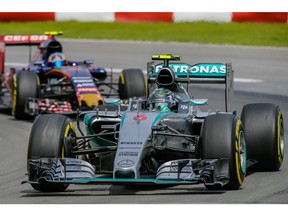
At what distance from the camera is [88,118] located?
1157 centimetres

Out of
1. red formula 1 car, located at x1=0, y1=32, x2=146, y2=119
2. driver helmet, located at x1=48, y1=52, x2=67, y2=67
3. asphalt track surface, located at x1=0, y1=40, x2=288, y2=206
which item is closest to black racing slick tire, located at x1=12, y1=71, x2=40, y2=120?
red formula 1 car, located at x1=0, y1=32, x2=146, y2=119

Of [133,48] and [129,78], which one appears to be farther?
[133,48]

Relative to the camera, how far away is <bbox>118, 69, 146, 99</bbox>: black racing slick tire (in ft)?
58.7

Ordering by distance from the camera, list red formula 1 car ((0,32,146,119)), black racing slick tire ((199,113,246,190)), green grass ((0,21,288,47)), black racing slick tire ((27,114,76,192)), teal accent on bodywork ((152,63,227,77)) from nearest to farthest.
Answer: black racing slick tire ((199,113,246,190)) < black racing slick tire ((27,114,76,192)) < teal accent on bodywork ((152,63,227,77)) < red formula 1 car ((0,32,146,119)) < green grass ((0,21,288,47))

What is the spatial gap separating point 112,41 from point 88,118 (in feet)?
61.6

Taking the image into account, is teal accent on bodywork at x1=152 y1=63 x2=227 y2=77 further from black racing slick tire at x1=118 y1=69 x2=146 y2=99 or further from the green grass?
the green grass

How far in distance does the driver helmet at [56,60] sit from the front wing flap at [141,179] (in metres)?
8.53

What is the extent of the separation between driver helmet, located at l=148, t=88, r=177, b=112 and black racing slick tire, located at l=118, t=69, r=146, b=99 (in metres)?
6.02

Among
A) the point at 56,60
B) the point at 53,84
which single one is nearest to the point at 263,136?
the point at 53,84

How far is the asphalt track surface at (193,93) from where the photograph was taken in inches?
Result: 394

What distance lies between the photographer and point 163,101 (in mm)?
11664

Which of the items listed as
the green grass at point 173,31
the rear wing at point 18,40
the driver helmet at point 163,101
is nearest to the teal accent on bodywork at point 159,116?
the driver helmet at point 163,101
